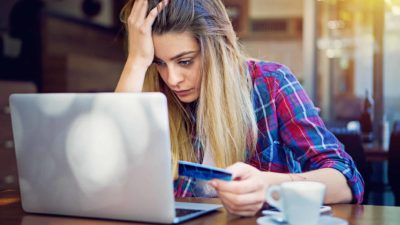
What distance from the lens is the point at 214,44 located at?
155 cm

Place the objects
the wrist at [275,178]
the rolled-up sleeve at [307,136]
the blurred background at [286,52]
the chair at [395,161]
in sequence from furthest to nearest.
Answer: the blurred background at [286,52] < the chair at [395,161] < the rolled-up sleeve at [307,136] < the wrist at [275,178]

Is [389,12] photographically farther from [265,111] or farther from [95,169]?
[95,169]

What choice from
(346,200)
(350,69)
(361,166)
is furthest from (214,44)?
(350,69)

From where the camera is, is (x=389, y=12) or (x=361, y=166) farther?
(x=389, y=12)

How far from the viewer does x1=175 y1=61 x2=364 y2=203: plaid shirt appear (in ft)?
4.83

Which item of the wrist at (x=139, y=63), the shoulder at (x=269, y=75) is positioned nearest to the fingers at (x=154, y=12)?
the wrist at (x=139, y=63)

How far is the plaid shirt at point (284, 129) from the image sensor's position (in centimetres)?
147

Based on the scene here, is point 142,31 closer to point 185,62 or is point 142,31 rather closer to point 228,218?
point 185,62

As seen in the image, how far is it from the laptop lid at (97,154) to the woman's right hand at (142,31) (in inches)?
20.6

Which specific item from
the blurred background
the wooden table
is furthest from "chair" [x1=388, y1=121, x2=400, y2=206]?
the wooden table

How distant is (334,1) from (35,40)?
2634 millimetres

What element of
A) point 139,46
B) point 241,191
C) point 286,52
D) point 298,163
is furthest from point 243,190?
point 286,52

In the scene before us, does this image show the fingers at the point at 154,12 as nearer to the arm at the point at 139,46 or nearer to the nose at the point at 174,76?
the arm at the point at 139,46

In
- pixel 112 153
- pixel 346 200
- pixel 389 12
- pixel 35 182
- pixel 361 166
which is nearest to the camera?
pixel 112 153
